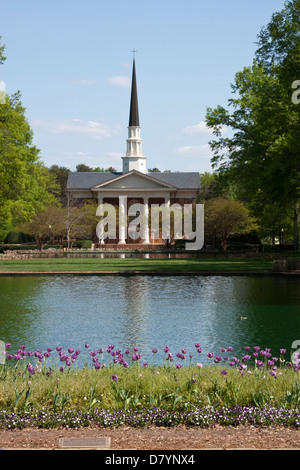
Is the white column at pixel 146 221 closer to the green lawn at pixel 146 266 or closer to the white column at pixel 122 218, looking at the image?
the white column at pixel 122 218

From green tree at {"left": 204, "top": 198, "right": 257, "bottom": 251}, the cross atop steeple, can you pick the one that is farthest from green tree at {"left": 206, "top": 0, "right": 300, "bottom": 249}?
the cross atop steeple

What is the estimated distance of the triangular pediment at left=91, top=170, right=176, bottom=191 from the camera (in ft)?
260

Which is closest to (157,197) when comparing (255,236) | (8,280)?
(255,236)

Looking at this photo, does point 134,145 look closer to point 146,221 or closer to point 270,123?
point 146,221

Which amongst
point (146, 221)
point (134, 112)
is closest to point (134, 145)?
point (134, 112)

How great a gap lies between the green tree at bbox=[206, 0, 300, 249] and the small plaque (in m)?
23.8

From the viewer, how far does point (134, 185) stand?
265ft

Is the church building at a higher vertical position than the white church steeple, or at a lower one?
lower

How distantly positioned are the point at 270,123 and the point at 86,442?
29295 millimetres

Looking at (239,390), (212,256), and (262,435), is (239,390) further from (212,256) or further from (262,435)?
(212,256)

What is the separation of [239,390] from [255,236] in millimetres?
60592

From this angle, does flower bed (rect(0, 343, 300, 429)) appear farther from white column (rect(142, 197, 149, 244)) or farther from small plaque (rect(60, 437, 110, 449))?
white column (rect(142, 197, 149, 244))

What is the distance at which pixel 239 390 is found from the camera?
257 inches

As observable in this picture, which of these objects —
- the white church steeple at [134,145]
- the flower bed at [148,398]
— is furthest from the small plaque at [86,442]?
the white church steeple at [134,145]
